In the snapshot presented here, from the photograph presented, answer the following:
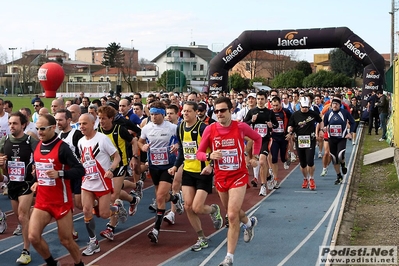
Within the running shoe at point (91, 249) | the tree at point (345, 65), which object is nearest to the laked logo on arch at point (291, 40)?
the running shoe at point (91, 249)

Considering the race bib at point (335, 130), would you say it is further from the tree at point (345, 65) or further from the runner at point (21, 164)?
the tree at point (345, 65)

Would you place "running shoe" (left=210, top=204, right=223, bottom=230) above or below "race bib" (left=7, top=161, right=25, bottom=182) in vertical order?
below

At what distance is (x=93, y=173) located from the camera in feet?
25.4

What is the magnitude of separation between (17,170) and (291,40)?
71.5ft

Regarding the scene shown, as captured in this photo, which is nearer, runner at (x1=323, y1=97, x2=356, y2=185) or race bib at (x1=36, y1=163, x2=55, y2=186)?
race bib at (x1=36, y1=163, x2=55, y2=186)

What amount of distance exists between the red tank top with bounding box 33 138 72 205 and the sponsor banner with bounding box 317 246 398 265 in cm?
322

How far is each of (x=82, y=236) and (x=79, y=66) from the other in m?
117

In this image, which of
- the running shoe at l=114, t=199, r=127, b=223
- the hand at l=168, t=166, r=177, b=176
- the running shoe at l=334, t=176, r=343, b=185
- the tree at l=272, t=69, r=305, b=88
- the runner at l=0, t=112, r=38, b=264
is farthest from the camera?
the tree at l=272, t=69, r=305, b=88

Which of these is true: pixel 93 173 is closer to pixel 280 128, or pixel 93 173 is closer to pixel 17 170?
pixel 17 170

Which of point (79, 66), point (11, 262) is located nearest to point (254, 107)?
point (11, 262)

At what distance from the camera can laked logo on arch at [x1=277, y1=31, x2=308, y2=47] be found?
2761cm

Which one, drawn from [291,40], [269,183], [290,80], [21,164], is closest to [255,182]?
[269,183]

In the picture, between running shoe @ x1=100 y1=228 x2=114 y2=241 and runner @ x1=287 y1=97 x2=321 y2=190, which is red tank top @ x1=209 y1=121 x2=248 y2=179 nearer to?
running shoe @ x1=100 y1=228 x2=114 y2=241

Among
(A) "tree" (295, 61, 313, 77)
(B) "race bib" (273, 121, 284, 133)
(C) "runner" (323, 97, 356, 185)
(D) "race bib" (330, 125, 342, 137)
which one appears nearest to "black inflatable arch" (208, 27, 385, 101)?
(C) "runner" (323, 97, 356, 185)
